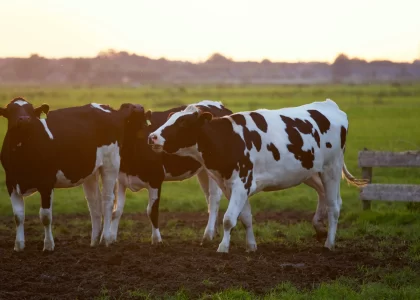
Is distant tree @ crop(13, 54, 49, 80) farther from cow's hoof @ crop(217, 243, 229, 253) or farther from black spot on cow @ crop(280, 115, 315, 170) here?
cow's hoof @ crop(217, 243, 229, 253)

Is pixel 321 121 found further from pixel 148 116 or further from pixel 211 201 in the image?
pixel 148 116

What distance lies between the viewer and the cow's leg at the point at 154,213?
12906 millimetres

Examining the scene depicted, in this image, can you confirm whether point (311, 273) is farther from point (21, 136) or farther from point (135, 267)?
point (21, 136)

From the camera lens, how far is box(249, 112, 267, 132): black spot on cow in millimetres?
Result: 12141

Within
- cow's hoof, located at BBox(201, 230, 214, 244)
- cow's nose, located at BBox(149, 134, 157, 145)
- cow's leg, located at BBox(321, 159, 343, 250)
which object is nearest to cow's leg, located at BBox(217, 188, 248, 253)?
cow's nose, located at BBox(149, 134, 157, 145)

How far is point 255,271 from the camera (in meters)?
10.0

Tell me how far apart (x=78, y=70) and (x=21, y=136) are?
171 meters

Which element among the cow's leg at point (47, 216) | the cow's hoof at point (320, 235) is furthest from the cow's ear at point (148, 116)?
the cow's hoof at point (320, 235)

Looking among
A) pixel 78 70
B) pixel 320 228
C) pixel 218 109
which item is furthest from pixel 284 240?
pixel 78 70

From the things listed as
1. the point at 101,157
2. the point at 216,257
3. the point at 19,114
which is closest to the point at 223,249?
the point at 216,257

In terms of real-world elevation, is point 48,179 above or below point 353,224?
above

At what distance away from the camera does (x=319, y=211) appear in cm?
1344

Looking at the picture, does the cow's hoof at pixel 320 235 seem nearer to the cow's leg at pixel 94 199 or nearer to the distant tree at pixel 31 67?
the cow's leg at pixel 94 199

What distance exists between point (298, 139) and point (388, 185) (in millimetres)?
3790
